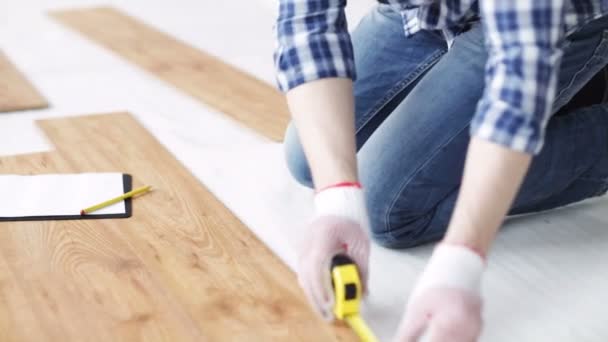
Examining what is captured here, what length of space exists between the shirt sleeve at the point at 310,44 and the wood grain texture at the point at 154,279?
44 cm

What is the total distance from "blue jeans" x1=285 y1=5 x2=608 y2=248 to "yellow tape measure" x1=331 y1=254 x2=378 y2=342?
0.48 meters

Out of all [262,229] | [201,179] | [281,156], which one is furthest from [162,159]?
[262,229]

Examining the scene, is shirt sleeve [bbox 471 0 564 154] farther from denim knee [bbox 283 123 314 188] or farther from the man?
denim knee [bbox 283 123 314 188]

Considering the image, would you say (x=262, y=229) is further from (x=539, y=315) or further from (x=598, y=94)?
(x=598, y=94)

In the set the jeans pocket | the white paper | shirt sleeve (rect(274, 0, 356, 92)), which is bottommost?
the white paper

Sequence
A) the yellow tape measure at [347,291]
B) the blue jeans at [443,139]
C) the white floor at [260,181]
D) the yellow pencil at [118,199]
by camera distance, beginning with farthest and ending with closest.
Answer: the yellow pencil at [118,199], the blue jeans at [443,139], the white floor at [260,181], the yellow tape measure at [347,291]

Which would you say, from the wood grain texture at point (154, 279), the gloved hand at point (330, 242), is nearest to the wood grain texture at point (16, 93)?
the wood grain texture at point (154, 279)

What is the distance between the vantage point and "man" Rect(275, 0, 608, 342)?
4.37 ft

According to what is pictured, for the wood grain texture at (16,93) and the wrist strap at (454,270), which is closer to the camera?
the wrist strap at (454,270)

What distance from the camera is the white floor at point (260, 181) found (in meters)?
1.80

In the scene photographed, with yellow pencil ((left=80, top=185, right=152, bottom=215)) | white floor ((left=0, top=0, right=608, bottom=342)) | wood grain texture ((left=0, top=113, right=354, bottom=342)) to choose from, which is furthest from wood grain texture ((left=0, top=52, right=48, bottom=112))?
yellow pencil ((left=80, top=185, right=152, bottom=215))

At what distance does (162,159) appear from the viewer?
250 cm

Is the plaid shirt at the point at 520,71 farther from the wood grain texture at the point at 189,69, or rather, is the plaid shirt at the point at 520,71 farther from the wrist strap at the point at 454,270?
the wood grain texture at the point at 189,69

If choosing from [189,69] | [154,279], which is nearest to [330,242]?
[154,279]
